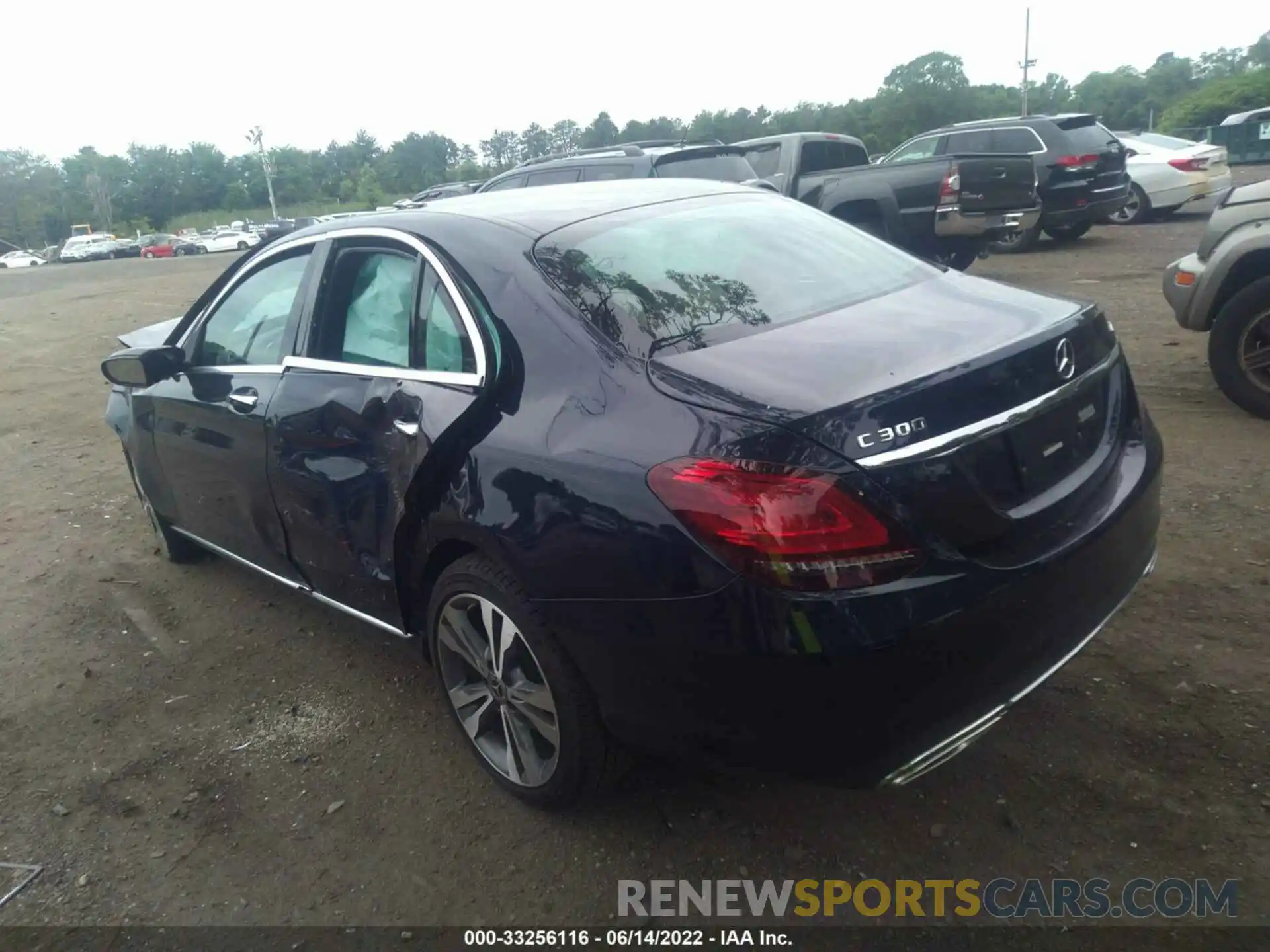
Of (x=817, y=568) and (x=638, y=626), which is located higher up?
(x=817, y=568)

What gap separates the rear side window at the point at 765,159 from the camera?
11125 millimetres

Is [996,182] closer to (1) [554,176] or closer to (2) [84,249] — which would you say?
(1) [554,176]

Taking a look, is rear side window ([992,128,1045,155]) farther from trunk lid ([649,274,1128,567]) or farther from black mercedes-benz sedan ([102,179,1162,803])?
trunk lid ([649,274,1128,567])

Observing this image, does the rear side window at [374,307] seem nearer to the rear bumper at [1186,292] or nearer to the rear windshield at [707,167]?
the rear bumper at [1186,292]

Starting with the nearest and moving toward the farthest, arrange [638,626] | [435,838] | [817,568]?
[817,568] < [638,626] < [435,838]

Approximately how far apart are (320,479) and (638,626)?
A: 146 centimetres

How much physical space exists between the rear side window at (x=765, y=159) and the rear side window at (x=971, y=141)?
3.79 meters

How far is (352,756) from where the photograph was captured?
3.32m

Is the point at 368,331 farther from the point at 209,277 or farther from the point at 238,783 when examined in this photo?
the point at 209,277

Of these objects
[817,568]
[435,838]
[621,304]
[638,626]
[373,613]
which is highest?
[621,304]

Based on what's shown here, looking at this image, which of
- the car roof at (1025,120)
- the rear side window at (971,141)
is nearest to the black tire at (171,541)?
the rear side window at (971,141)

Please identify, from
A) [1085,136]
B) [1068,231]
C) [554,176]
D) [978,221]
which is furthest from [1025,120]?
[554,176]

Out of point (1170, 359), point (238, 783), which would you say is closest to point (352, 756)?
point (238, 783)

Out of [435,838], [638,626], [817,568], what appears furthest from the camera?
[435,838]
